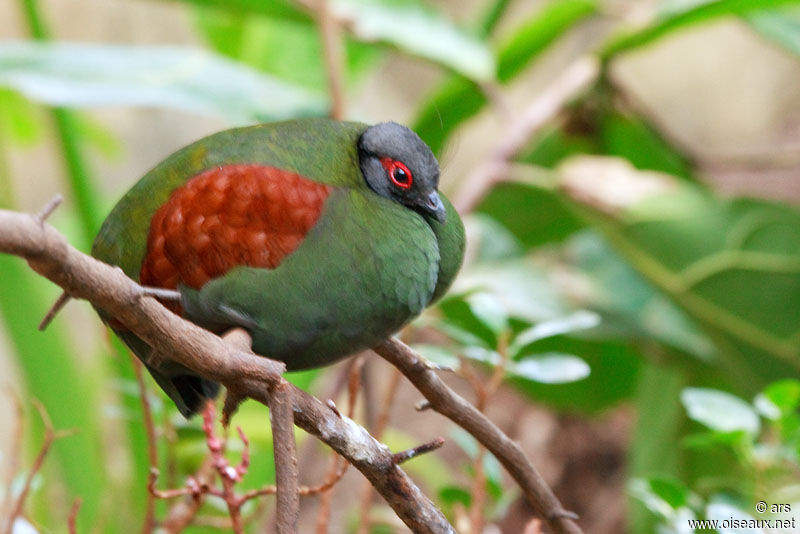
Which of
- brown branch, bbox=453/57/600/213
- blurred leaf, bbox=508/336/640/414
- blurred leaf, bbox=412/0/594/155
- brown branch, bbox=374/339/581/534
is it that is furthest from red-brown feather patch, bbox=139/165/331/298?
blurred leaf, bbox=508/336/640/414

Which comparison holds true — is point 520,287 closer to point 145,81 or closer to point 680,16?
point 680,16

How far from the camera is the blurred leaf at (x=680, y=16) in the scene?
4.52ft

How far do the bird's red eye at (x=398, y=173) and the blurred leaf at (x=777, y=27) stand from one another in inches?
45.3

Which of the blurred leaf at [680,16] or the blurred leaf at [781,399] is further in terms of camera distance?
the blurred leaf at [680,16]

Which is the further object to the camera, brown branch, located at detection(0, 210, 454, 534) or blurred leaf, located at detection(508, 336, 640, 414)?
blurred leaf, located at detection(508, 336, 640, 414)

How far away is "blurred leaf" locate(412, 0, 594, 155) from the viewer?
158 centimetres

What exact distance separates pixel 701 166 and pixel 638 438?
0.59 m

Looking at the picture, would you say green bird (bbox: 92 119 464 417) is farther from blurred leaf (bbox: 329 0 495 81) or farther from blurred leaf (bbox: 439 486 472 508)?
blurred leaf (bbox: 329 0 495 81)

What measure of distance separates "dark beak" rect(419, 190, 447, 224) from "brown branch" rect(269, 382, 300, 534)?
0.48ft

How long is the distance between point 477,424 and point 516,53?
119cm

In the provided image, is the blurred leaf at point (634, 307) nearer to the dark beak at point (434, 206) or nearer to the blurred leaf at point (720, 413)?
the blurred leaf at point (720, 413)

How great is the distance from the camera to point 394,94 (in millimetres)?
3832

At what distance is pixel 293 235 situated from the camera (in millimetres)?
506

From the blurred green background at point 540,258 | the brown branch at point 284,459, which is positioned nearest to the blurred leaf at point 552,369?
the blurred green background at point 540,258
